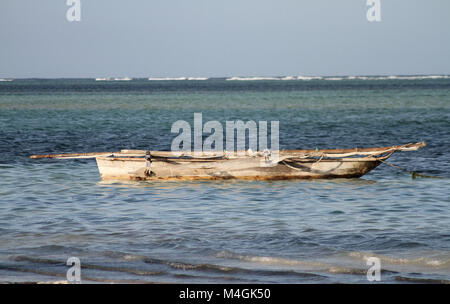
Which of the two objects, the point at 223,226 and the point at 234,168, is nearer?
the point at 223,226

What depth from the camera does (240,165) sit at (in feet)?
59.2

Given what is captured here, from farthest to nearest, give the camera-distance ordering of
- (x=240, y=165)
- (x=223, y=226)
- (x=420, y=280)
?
(x=240, y=165), (x=223, y=226), (x=420, y=280)

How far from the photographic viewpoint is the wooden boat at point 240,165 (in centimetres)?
1798

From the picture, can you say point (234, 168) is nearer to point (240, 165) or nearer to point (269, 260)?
point (240, 165)

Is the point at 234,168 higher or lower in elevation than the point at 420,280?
higher

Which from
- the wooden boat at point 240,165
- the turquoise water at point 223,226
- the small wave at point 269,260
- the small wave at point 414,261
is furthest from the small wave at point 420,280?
the wooden boat at point 240,165

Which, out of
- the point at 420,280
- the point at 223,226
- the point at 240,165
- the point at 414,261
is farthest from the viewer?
the point at 240,165

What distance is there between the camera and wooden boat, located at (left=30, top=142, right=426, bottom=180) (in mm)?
17984

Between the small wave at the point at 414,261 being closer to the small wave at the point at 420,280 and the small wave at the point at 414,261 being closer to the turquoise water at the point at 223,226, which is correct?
the turquoise water at the point at 223,226

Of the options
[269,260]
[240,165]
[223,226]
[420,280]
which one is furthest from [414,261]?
[240,165]

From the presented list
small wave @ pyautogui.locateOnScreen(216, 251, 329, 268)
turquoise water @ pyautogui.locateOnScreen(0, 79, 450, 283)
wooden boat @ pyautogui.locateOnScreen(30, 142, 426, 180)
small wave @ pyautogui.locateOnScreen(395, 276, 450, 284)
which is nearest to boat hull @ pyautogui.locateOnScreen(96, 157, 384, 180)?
wooden boat @ pyautogui.locateOnScreen(30, 142, 426, 180)

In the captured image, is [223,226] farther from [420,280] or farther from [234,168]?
[234,168]

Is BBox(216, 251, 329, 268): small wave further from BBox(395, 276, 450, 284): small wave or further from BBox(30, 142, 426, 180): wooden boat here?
BBox(30, 142, 426, 180): wooden boat

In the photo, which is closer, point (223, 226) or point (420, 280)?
point (420, 280)
